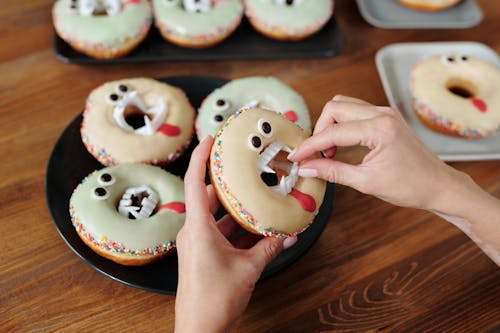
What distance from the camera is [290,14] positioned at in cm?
174

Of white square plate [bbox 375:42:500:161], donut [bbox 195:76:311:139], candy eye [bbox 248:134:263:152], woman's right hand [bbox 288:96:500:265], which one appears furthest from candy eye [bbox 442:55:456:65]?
candy eye [bbox 248:134:263:152]

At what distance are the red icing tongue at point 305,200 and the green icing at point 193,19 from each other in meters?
0.79

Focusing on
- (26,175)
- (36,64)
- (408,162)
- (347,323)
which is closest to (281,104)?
(408,162)

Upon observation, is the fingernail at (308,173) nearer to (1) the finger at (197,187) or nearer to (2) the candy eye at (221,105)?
(1) the finger at (197,187)

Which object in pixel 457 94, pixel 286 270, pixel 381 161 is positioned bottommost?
pixel 286 270

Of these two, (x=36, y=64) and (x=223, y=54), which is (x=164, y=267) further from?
(x=36, y=64)

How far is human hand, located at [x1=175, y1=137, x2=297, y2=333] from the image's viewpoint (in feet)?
3.02

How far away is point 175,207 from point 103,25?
0.76 meters

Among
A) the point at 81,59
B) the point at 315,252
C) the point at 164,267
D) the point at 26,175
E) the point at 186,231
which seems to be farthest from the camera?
the point at 81,59

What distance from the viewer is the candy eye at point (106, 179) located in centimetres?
125

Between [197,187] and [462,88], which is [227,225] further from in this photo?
[462,88]

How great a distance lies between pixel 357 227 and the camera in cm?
139

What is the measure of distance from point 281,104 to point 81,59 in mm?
723

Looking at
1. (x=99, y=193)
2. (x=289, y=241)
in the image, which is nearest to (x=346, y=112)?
(x=289, y=241)
